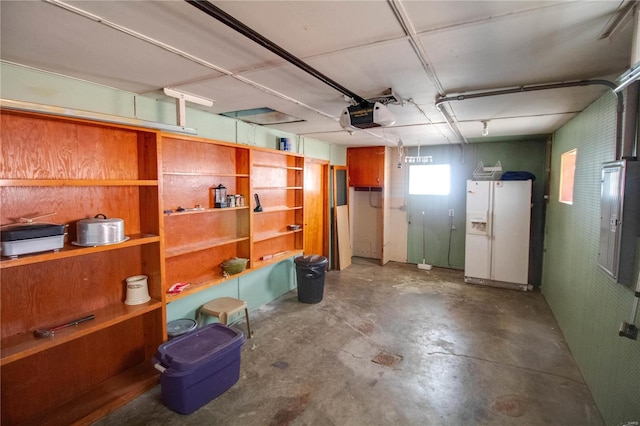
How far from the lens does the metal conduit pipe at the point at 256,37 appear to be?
1.25 m

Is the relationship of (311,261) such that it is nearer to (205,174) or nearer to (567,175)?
(205,174)

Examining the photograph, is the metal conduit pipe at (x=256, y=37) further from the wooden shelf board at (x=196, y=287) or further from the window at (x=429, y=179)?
the window at (x=429, y=179)

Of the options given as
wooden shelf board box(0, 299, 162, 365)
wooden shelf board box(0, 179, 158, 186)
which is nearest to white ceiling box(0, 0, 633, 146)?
wooden shelf board box(0, 179, 158, 186)

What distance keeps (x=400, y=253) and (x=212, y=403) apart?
5.08 metres

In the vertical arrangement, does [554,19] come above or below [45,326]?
above

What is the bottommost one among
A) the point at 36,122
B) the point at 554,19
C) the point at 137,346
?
the point at 137,346

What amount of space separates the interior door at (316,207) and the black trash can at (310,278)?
0.88 metres

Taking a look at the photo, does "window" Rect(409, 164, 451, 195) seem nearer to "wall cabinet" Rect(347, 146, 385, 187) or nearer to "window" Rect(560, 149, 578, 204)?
"wall cabinet" Rect(347, 146, 385, 187)

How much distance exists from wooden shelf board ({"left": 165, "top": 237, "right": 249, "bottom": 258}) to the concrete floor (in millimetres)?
1091

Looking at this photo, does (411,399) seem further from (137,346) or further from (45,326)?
(45,326)

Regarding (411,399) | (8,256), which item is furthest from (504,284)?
(8,256)

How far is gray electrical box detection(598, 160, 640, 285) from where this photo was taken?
5.99 ft

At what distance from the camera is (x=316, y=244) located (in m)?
5.72

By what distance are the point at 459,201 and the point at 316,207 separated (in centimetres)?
285
